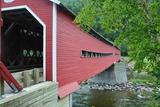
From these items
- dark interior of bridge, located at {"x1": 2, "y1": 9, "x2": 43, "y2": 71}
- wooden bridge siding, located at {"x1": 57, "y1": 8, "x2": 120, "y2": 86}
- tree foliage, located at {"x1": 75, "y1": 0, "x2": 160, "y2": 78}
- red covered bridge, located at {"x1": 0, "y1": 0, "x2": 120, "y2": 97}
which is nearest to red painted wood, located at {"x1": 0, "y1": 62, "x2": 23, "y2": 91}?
tree foliage, located at {"x1": 75, "y1": 0, "x2": 160, "y2": 78}

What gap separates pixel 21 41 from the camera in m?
15.6

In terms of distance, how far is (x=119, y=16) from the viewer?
6.56m

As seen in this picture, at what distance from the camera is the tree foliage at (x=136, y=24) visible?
6.03 metres

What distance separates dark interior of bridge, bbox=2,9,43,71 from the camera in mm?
12664

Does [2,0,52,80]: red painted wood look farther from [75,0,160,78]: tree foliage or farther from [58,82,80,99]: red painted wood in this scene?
[75,0,160,78]: tree foliage

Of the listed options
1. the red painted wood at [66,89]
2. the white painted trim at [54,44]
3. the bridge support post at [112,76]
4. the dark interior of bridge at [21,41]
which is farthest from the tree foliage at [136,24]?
the bridge support post at [112,76]

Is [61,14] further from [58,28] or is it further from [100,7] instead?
[100,7]

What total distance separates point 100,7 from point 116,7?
69cm

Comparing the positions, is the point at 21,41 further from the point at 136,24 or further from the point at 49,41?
the point at 136,24

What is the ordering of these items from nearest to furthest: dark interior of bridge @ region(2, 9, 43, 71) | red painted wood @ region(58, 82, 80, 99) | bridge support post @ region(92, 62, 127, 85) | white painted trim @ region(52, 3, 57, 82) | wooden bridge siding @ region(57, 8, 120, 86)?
white painted trim @ region(52, 3, 57, 82) < red painted wood @ region(58, 82, 80, 99) < wooden bridge siding @ region(57, 8, 120, 86) < dark interior of bridge @ region(2, 9, 43, 71) < bridge support post @ region(92, 62, 127, 85)

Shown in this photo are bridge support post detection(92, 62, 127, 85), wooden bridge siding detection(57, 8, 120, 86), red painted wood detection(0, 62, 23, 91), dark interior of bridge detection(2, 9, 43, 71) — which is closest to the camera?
red painted wood detection(0, 62, 23, 91)

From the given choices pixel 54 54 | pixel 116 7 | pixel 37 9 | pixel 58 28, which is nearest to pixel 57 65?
pixel 54 54

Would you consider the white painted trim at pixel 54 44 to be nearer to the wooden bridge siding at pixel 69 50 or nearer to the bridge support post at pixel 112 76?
the wooden bridge siding at pixel 69 50

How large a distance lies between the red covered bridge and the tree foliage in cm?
294
